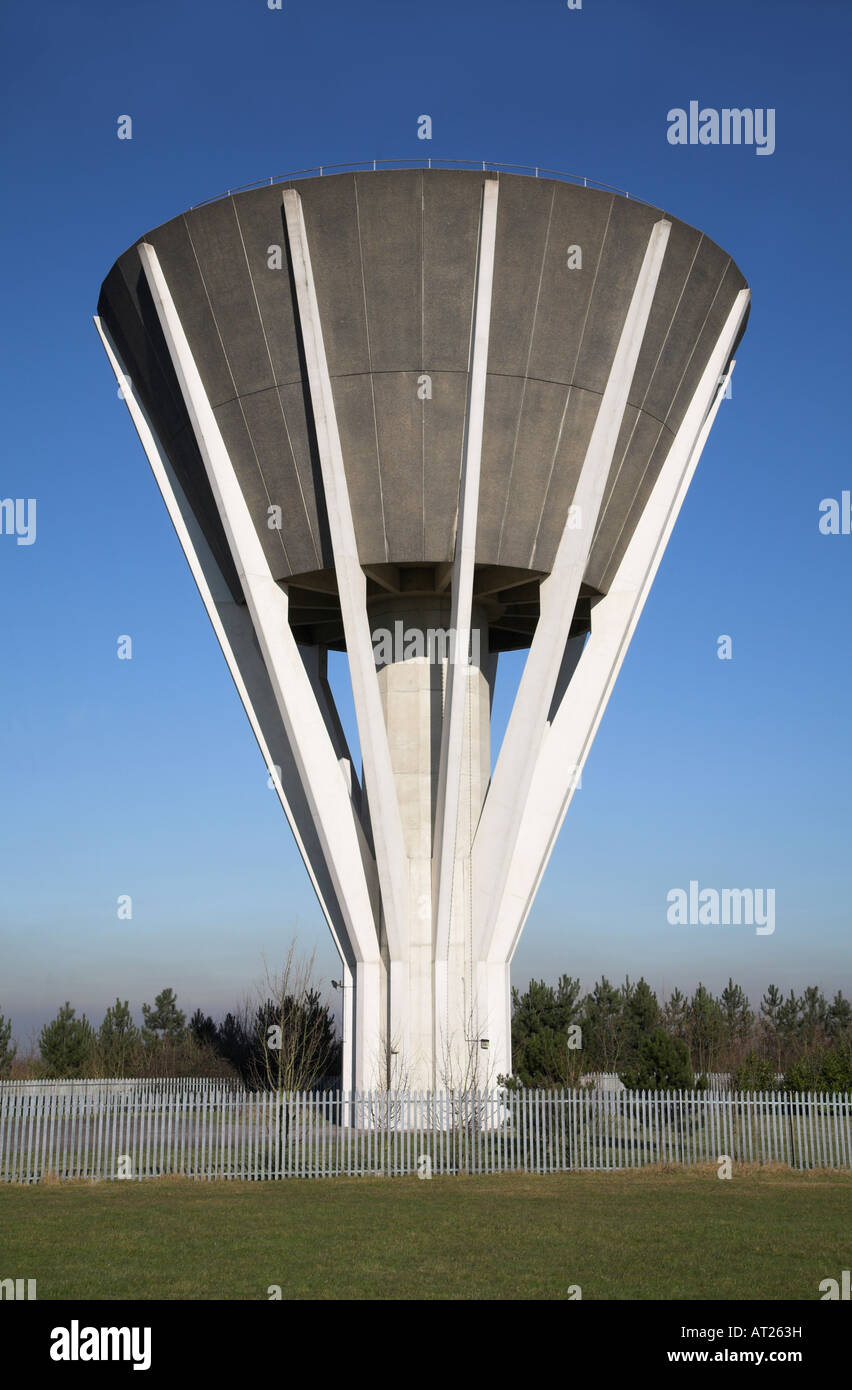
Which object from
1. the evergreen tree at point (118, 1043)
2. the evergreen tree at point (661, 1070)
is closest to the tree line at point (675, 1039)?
the evergreen tree at point (661, 1070)

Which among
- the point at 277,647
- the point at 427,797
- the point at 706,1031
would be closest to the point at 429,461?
the point at 277,647

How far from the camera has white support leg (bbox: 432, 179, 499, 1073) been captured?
23.0m

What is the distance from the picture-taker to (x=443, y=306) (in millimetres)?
23688

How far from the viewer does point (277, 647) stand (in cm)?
2466

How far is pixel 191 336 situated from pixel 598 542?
869 centimetres

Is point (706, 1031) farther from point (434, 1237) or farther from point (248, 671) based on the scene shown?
point (434, 1237)

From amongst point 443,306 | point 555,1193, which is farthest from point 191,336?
point 555,1193

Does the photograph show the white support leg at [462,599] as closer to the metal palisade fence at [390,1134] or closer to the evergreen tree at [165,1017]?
the metal palisade fence at [390,1134]

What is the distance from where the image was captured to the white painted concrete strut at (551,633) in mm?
24062

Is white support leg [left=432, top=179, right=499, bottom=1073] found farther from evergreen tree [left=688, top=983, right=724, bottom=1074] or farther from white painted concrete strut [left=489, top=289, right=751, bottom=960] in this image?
evergreen tree [left=688, top=983, right=724, bottom=1074]

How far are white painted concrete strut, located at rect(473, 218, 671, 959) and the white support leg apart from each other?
104 cm

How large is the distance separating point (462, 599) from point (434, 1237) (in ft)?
39.4

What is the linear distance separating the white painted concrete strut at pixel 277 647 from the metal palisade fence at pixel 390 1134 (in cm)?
472
